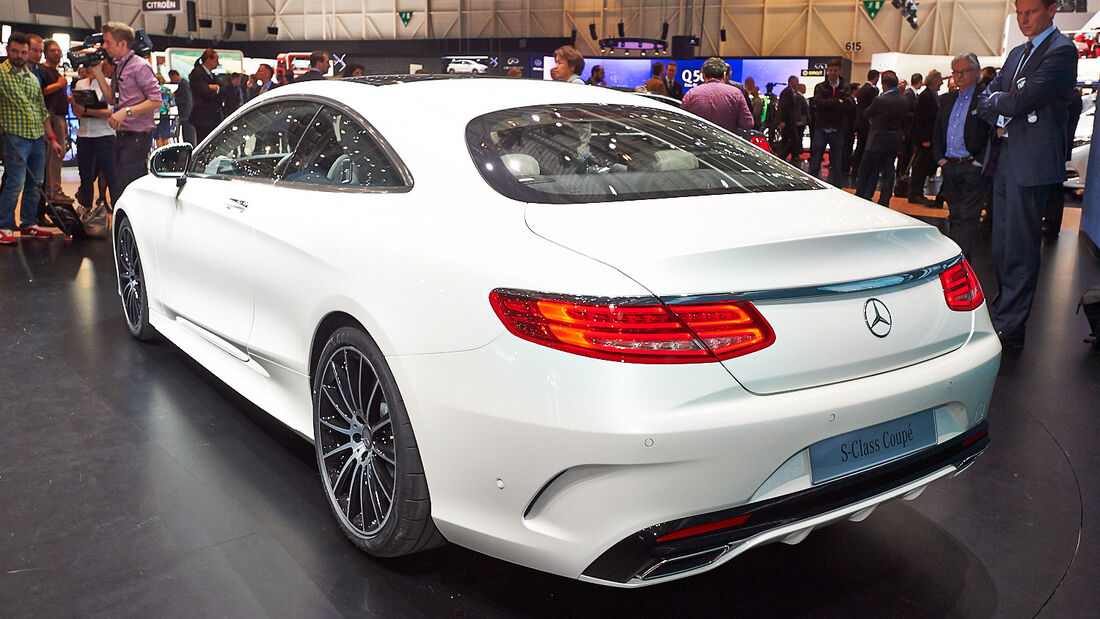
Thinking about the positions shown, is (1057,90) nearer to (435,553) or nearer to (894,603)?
(894,603)

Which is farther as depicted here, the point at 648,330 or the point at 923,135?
the point at 923,135

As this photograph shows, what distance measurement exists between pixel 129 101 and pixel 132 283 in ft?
11.0

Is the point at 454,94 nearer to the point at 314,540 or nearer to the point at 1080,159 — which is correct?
the point at 314,540

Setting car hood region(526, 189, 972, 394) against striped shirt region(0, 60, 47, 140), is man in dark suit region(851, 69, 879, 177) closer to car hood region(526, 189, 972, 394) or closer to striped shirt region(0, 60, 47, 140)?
striped shirt region(0, 60, 47, 140)

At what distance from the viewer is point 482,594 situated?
7.04 ft

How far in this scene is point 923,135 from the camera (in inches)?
439

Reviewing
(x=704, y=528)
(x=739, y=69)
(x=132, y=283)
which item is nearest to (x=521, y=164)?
(x=704, y=528)

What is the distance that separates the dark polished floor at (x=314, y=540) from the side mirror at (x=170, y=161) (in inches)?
34.2

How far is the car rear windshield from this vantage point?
6.93 ft

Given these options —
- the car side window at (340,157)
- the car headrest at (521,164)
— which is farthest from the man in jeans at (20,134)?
the car headrest at (521,164)

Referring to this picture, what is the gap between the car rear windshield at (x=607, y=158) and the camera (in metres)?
2.11

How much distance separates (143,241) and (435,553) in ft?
7.31

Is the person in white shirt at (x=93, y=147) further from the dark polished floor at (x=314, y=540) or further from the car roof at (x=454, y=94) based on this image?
the car roof at (x=454, y=94)

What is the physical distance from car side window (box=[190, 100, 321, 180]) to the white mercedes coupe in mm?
245
